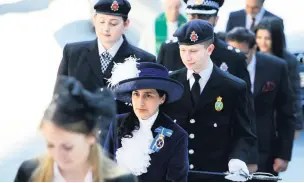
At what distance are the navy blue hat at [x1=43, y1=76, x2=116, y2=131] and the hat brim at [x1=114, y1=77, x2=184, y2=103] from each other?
88 centimetres

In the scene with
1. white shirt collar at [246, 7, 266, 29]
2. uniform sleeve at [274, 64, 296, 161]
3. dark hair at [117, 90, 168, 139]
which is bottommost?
uniform sleeve at [274, 64, 296, 161]

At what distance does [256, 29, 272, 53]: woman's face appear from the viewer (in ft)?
21.1

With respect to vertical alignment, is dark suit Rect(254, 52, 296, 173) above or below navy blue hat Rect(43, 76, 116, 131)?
below

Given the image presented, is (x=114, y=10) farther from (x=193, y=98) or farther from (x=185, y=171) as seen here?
(x=185, y=171)

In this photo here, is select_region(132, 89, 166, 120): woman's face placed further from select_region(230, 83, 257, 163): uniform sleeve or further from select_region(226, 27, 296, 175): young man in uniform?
select_region(226, 27, 296, 175): young man in uniform

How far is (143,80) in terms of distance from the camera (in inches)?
159

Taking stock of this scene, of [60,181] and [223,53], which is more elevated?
[60,181]

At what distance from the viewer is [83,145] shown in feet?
10.1

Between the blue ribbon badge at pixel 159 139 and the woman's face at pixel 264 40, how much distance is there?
251 centimetres

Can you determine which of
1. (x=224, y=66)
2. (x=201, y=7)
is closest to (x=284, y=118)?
(x=224, y=66)

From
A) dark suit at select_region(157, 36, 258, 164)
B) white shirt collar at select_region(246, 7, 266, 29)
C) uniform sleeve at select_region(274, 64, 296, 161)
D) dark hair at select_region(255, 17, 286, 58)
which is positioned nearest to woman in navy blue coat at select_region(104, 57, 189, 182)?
dark suit at select_region(157, 36, 258, 164)

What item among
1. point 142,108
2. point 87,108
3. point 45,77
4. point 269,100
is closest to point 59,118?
point 87,108

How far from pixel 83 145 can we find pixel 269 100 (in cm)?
296

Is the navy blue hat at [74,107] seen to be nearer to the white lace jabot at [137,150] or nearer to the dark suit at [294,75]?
the white lace jabot at [137,150]
